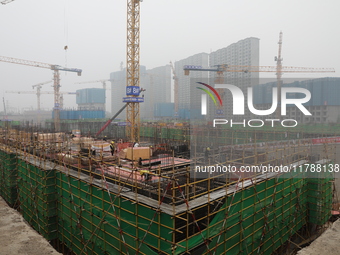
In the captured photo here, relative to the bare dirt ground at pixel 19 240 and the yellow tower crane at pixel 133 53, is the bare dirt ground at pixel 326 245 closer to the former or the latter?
the bare dirt ground at pixel 19 240

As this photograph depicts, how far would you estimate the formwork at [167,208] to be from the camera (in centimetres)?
613

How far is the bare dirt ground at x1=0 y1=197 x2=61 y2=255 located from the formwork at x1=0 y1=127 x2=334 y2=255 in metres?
1.52

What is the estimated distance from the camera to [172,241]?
18.5 feet

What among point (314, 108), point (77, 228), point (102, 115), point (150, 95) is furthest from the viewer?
point (150, 95)

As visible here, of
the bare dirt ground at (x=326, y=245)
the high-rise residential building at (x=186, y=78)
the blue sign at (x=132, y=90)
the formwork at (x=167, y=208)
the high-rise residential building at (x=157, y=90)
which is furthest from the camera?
the high-rise residential building at (x=157, y=90)

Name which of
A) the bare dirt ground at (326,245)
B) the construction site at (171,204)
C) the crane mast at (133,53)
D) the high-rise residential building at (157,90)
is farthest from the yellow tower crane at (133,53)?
the high-rise residential building at (157,90)

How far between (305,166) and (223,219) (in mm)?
6173

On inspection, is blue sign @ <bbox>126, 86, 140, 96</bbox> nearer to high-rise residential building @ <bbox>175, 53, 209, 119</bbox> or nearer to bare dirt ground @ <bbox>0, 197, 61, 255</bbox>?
bare dirt ground @ <bbox>0, 197, 61, 255</bbox>

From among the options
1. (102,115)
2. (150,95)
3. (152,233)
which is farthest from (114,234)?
(150,95)

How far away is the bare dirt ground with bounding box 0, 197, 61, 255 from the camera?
652 cm

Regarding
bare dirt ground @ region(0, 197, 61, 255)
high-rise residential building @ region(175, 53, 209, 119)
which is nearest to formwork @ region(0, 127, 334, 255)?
bare dirt ground @ region(0, 197, 61, 255)

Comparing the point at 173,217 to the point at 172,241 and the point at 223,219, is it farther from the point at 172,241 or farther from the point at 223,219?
the point at 223,219

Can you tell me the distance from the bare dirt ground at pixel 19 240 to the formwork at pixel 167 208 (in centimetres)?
152

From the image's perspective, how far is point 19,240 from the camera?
7.05 metres
